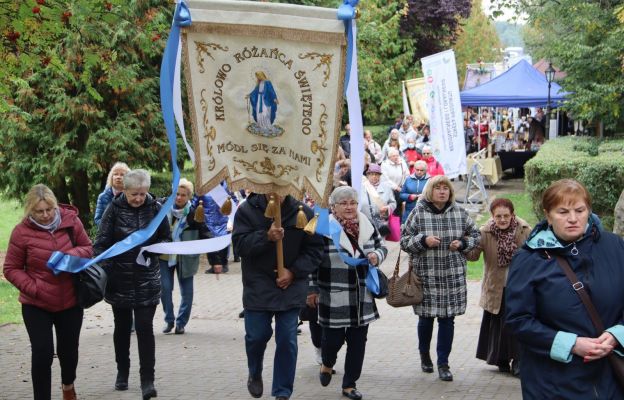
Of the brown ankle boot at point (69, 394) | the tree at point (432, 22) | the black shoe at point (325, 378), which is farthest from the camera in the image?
the tree at point (432, 22)

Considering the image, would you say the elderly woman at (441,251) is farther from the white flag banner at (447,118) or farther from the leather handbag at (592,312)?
the white flag banner at (447,118)

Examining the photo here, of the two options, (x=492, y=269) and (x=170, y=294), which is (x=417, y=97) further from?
(x=492, y=269)

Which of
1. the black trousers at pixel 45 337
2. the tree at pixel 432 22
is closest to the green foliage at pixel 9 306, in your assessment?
the black trousers at pixel 45 337

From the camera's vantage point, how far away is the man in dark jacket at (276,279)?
281 inches

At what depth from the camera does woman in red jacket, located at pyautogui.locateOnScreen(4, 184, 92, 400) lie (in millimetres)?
7062

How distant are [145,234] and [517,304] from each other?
3.51 m

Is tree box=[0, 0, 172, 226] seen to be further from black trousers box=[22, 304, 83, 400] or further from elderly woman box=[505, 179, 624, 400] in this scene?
elderly woman box=[505, 179, 624, 400]

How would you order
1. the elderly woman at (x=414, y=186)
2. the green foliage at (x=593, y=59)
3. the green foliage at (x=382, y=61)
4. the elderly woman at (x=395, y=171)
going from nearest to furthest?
the elderly woman at (x=414, y=186) → the elderly woman at (x=395, y=171) → the green foliage at (x=593, y=59) → the green foliage at (x=382, y=61)

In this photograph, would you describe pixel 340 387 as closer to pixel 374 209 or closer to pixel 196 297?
pixel 374 209

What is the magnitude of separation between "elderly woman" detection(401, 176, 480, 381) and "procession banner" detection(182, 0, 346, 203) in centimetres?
175

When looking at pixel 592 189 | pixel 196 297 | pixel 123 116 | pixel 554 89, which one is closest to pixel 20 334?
pixel 196 297

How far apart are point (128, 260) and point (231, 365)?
6.75ft

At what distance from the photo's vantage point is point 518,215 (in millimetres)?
20562

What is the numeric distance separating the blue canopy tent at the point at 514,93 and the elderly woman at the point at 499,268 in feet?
68.9
